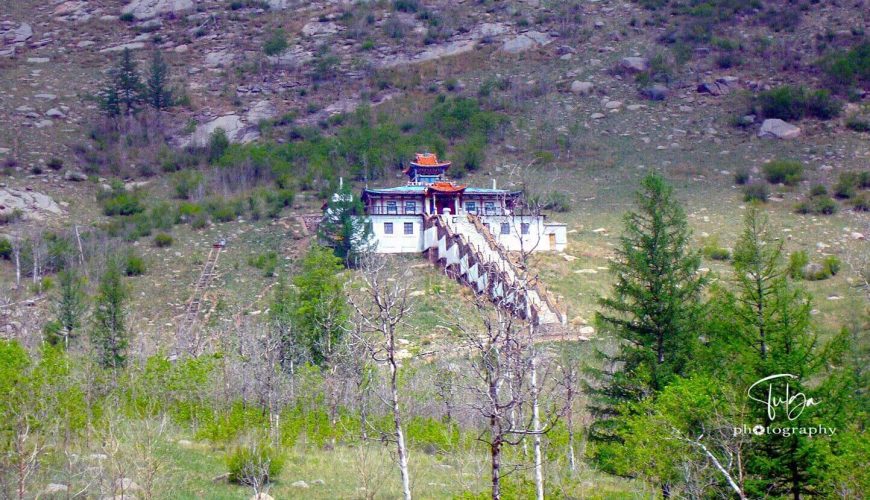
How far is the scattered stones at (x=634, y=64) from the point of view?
100438mm

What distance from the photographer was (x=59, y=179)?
257 feet

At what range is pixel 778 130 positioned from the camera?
83.1m

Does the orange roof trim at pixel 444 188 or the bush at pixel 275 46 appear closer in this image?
the orange roof trim at pixel 444 188

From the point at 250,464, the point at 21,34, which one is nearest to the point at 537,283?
the point at 250,464

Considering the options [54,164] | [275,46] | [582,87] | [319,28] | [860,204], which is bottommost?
[860,204]

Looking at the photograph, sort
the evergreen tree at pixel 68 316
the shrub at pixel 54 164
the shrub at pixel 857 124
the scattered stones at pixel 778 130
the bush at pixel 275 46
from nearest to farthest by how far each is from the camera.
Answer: the evergreen tree at pixel 68 316, the shrub at pixel 54 164, the shrub at pixel 857 124, the scattered stones at pixel 778 130, the bush at pixel 275 46

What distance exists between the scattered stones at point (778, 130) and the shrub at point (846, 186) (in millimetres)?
12024

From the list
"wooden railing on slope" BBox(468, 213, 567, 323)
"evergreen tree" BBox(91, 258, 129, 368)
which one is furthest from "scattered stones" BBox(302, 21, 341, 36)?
"evergreen tree" BBox(91, 258, 129, 368)

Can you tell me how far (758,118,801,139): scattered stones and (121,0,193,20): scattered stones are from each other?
83.1 meters

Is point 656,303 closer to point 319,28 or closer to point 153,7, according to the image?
point 319,28

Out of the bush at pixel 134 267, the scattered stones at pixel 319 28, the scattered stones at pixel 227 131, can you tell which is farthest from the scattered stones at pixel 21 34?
the bush at pixel 134 267

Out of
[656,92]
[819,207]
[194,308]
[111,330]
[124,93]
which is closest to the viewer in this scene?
[111,330]

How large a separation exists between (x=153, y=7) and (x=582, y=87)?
219 ft

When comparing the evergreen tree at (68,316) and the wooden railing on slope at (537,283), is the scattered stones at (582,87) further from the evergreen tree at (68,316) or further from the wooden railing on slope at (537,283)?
the evergreen tree at (68,316)
